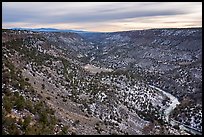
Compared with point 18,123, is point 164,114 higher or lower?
lower

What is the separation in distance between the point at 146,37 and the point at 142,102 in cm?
8003

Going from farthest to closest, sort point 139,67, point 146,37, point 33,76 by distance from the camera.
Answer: point 146,37, point 139,67, point 33,76

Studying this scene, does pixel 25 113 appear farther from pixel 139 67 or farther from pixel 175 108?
pixel 139 67

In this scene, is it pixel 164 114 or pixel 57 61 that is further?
pixel 57 61

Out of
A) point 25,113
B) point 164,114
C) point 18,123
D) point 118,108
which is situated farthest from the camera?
point 164,114

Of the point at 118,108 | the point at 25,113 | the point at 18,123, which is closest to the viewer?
the point at 18,123

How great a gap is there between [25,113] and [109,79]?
96.5ft

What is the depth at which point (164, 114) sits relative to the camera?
4075cm

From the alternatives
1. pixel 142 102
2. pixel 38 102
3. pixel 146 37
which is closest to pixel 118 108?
pixel 142 102

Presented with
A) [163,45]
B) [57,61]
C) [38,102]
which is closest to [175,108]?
[57,61]

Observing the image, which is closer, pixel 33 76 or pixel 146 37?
pixel 33 76

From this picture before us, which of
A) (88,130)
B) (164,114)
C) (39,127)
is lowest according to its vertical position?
(164,114)

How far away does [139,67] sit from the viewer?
7725 cm

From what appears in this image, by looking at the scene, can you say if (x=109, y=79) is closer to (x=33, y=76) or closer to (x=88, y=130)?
(x=33, y=76)
